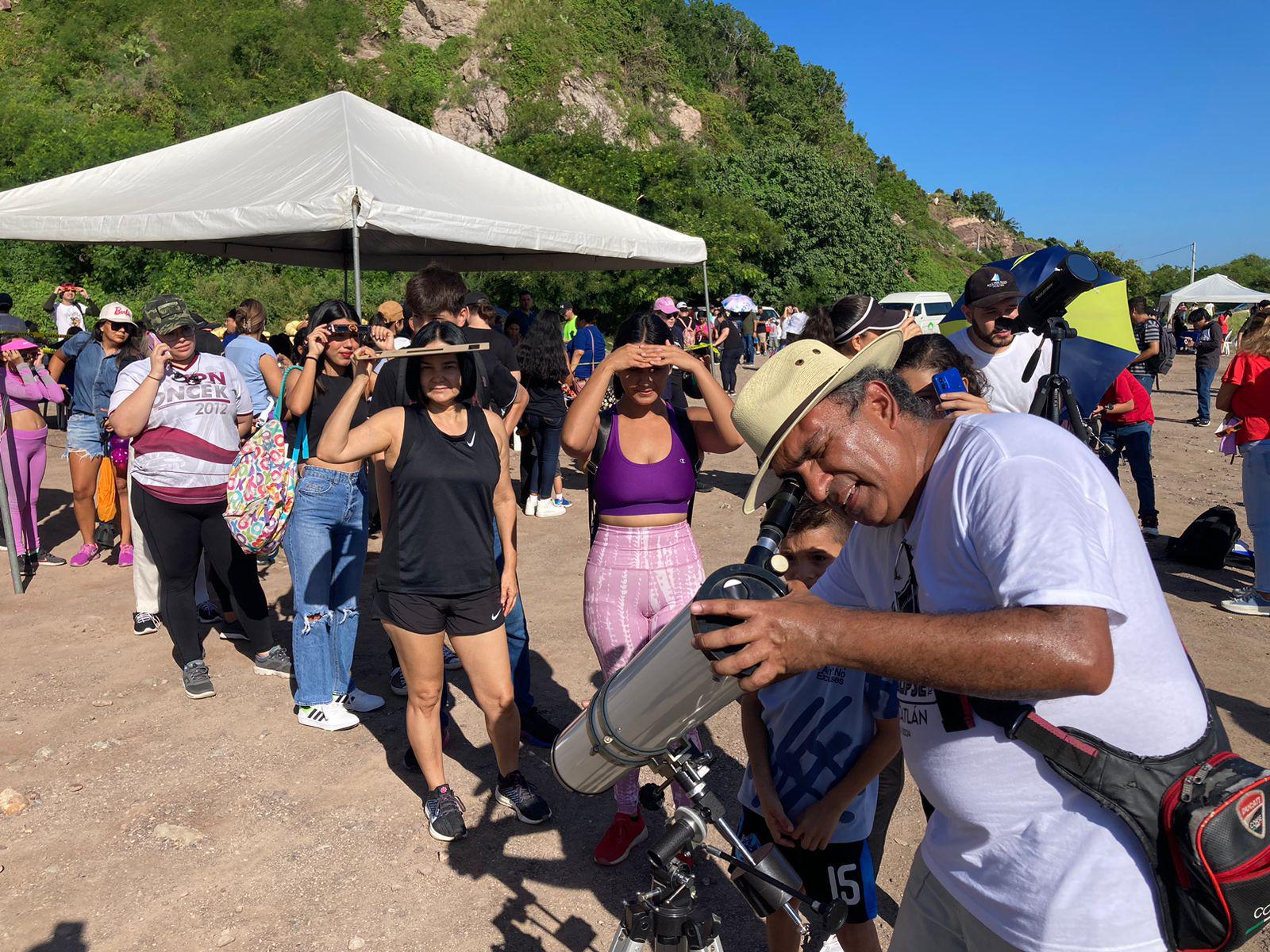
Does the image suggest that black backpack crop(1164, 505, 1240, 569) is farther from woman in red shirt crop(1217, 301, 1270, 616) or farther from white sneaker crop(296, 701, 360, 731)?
white sneaker crop(296, 701, 360, 731)

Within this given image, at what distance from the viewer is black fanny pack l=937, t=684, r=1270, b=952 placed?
1266 millimetres

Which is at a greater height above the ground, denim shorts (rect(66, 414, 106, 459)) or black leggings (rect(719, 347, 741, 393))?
black leggings (rect(719, 347, 741, 393))

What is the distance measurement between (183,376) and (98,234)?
1.75 metres

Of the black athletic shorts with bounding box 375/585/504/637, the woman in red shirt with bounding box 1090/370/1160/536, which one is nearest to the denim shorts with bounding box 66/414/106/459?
the black athletic shorts with bounding box 375/585/504/637

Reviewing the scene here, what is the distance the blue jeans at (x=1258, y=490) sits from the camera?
5.72 meters

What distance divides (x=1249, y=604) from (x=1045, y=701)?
20.0 feet

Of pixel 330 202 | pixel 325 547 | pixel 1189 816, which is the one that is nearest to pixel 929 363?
pixel 1189 816

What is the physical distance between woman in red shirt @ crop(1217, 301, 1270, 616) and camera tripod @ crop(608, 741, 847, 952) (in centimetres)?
561

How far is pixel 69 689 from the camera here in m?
5.10

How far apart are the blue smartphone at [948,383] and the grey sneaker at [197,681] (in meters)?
4.36

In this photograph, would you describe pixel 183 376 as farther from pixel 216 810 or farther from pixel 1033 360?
pixel 1033 360

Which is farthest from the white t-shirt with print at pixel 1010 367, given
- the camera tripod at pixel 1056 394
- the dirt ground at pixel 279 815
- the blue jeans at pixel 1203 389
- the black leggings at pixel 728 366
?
the black leggings at pixel 728 366

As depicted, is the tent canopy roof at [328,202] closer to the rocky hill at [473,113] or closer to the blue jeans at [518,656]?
the blue jeans at [518,656]

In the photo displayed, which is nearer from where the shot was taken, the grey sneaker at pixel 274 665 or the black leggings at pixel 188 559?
the black leggings at pixel 188 559
